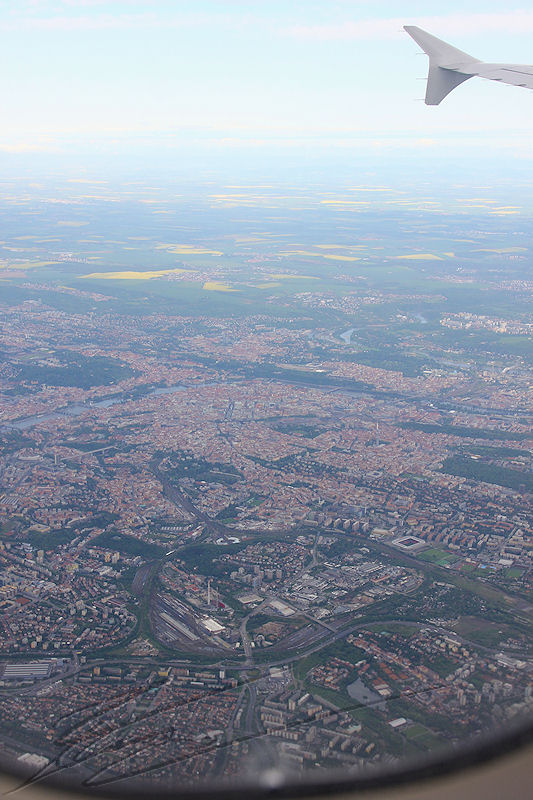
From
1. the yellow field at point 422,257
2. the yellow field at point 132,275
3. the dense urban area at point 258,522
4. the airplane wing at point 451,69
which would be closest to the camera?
the dense urban area at point 258,522

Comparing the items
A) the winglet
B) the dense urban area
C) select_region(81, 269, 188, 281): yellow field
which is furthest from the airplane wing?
select_region(81, 269, 188, 281): yellow field

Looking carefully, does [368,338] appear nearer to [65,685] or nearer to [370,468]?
[370,468]

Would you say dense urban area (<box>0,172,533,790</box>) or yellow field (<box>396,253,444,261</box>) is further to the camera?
yellow field (<box>396,253,444,261</box>)

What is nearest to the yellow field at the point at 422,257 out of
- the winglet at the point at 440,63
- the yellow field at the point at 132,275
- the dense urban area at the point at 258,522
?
the dense urban area at the point at 258,522

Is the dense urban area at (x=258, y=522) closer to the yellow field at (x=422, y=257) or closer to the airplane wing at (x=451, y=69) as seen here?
the airplane wing at (x=451, y=69)

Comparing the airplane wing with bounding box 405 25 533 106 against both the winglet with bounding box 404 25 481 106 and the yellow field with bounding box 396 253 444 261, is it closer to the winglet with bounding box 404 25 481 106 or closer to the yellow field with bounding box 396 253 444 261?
the winglet with bounding box 404 25 481 106

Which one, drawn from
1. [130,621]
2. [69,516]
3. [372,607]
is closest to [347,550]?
[372,607]
